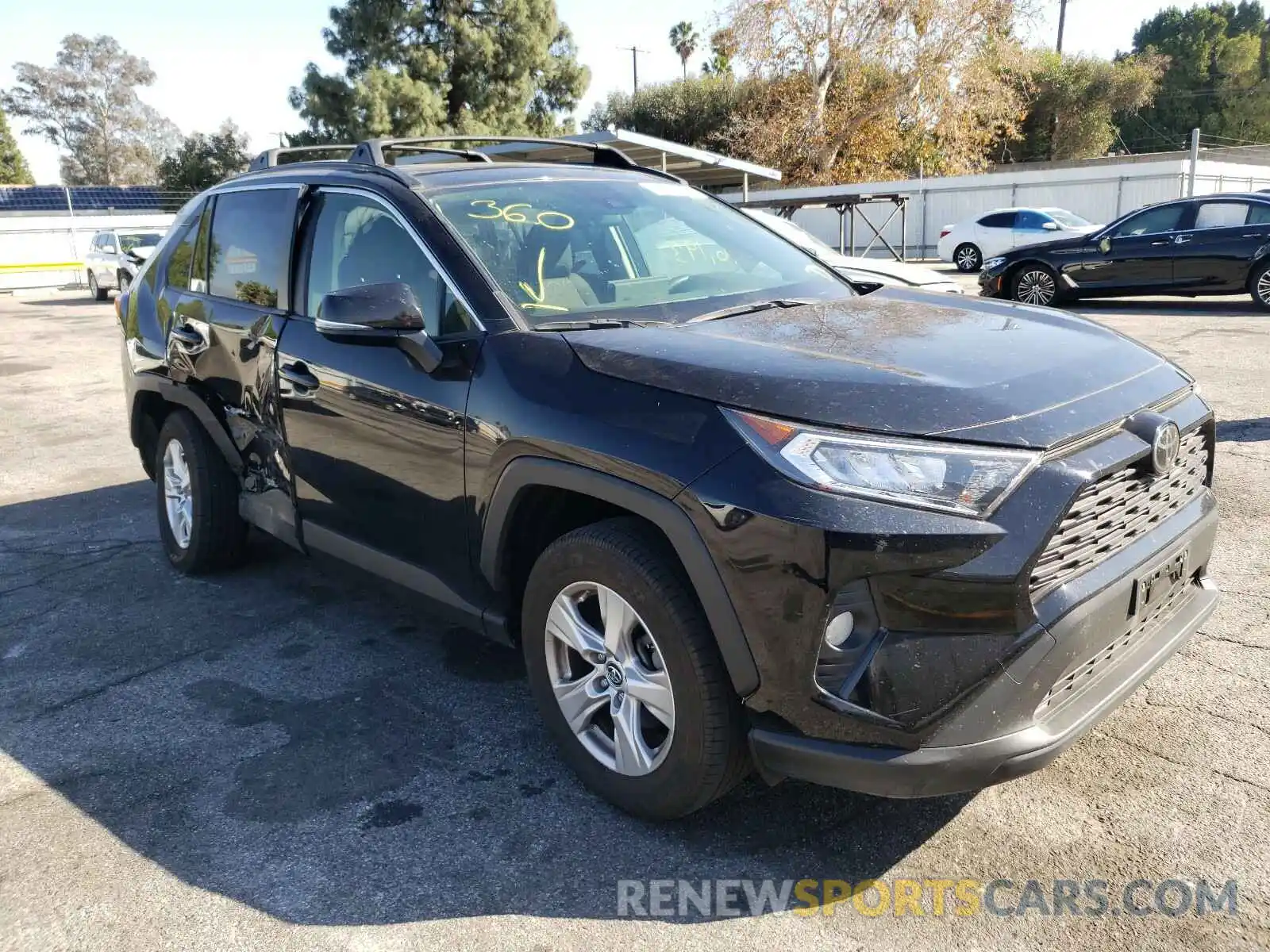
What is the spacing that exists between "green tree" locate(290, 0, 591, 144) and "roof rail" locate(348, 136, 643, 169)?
3140 cm

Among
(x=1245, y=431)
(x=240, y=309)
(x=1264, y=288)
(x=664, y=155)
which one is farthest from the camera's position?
(x=664, y=155)

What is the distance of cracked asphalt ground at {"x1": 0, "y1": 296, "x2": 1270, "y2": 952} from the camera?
244 cm

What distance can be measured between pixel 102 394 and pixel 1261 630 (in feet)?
34.7

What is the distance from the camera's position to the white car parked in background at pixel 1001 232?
21986mm

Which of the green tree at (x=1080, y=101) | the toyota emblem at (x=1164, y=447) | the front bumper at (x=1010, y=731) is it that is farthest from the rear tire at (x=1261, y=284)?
the green tree at (x=1080, y=101)

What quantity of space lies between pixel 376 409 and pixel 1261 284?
13.0 m

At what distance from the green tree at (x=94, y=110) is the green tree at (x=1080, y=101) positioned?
2158 inches

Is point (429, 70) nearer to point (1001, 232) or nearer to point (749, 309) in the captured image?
point (1001, 232)

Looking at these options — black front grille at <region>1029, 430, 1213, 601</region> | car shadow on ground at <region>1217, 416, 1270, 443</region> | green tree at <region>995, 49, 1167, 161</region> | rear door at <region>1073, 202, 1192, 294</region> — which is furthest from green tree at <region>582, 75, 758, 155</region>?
black front grille at <region>1029, 430, 1213, 601</region>

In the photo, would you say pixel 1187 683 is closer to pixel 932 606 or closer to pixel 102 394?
pixel 932 606

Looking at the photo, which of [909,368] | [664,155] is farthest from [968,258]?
[909,368]

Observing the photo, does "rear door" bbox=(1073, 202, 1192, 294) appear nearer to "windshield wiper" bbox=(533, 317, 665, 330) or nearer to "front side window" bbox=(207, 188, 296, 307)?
"front side window" bbox=(207, 188, 296, 307)

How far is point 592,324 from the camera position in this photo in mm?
3006

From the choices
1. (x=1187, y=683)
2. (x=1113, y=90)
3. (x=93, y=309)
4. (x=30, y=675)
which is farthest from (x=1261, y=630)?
(x=1113, y=90)
